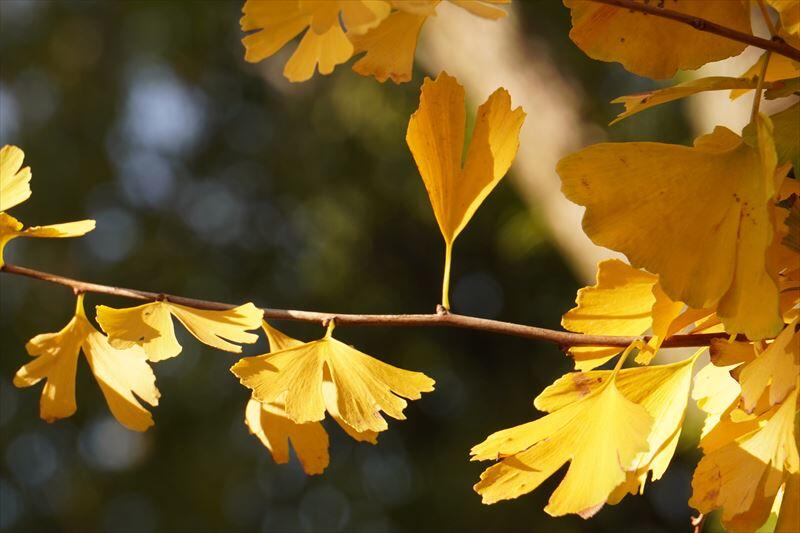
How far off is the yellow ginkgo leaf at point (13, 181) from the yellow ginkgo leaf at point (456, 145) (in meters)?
0.12

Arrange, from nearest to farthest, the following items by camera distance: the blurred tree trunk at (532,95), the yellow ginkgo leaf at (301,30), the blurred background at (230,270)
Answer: the yellow ginkgo leaf at (301,30) → the blurred tree trunk at (532,95) → the blurred background at (230,270)

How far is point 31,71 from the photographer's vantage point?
275cm

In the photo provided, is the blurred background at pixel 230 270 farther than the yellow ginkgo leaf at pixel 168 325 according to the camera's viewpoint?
Yes

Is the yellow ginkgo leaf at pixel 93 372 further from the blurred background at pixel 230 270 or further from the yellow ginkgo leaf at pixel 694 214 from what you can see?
the blurred background at pixel 230 270

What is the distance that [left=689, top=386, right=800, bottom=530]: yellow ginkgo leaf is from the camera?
22cm

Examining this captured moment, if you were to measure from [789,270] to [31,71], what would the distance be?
9.24ft

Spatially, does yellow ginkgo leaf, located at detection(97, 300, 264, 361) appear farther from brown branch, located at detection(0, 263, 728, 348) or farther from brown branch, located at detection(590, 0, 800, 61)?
brown branch, located at detection(590, 0, 800, 61)

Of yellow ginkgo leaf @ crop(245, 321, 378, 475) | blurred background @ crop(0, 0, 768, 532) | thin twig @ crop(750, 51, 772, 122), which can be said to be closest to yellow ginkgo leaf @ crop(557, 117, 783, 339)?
thin twig @ crop(750, 51, 772, 122)

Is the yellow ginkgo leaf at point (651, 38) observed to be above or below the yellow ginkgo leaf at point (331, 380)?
above

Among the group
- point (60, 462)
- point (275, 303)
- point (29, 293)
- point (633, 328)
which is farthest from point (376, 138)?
point (633, 328)

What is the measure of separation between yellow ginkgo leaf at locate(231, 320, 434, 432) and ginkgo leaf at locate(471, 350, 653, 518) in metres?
0.03

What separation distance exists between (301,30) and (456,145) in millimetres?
75

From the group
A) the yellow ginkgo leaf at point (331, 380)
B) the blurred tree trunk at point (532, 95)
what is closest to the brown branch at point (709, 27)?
the yellow ginkgo leaf at point (331, 380)

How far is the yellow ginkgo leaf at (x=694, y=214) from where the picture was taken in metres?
0.21
